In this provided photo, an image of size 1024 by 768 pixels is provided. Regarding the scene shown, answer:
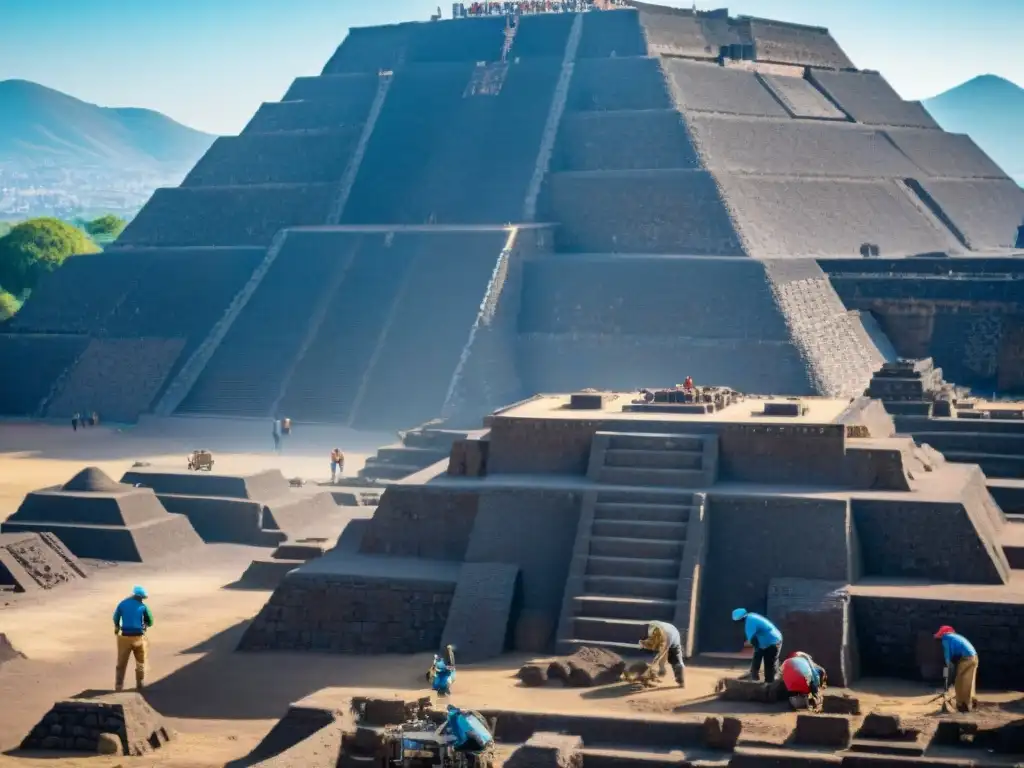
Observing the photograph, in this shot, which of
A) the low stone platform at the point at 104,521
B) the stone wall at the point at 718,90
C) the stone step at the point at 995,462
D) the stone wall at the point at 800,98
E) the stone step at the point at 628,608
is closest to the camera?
the stone step at the point at 628,608

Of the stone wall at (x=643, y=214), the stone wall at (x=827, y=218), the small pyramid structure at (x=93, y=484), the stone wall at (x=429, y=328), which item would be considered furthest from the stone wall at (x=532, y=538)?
the stone wall at (x=643, y=214)

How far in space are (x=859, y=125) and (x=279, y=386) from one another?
24.9 m

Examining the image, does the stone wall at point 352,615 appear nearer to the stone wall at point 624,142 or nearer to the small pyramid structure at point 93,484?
the small pyramid structure at point 93,484

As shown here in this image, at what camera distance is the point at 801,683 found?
20672 millimetres

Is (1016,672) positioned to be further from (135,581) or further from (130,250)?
(130,250)

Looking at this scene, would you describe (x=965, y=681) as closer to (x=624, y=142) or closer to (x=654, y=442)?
(x=654, y=442)

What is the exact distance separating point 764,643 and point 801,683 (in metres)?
1.21

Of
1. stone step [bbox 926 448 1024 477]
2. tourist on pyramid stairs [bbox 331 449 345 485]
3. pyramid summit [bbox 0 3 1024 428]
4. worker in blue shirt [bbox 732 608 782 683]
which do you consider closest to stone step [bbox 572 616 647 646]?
worker in blue shirt [bbox 732 608 782 683]

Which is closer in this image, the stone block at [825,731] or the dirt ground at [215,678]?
the stone block at [825,731]

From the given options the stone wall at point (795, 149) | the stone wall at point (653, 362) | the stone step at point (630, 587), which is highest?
the stone wall at point (795, 149)

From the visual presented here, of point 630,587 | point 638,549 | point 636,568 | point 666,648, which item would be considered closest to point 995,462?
point 638,549

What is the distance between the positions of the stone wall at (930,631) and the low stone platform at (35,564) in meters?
14.1

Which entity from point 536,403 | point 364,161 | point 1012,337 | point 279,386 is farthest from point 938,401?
point 364,161

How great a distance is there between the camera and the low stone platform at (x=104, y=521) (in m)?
34.5
